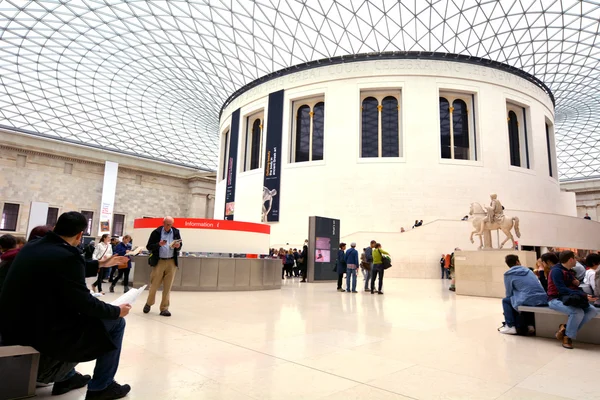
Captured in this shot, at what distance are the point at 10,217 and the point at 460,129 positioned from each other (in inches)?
1851

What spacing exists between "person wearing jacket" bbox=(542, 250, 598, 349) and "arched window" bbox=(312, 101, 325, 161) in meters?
26.9

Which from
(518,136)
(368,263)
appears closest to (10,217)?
(368,263)

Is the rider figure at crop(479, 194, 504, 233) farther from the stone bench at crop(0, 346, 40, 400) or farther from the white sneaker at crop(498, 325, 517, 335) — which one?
the stone bench at crop(0, 346, 40, 400)

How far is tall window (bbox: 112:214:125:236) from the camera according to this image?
4834cm

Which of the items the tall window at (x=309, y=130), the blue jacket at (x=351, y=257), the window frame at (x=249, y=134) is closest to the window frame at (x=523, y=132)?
the tall window at (x=309, y=130)

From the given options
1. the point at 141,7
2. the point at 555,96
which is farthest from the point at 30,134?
the point at 555,96

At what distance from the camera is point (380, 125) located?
3155 centimetres

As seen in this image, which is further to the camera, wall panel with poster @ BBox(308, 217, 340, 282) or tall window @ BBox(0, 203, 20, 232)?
tall window @ BBox(0, 203, 20, 232)

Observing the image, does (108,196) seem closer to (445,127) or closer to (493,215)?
(445,127)

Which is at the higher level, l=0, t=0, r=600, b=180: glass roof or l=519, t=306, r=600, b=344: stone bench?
l=0, t=0, r=600, b=180: glass roof

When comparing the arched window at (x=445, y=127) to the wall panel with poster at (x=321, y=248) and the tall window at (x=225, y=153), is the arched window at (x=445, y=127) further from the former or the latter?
the tall window at (x=225, y=153)

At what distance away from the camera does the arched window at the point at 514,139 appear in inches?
1321

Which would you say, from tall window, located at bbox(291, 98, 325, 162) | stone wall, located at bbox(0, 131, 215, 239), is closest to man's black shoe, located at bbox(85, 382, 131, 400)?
tall window, located at bbox(291, 98, 325, 162)

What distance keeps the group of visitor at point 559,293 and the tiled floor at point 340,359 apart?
36cm
